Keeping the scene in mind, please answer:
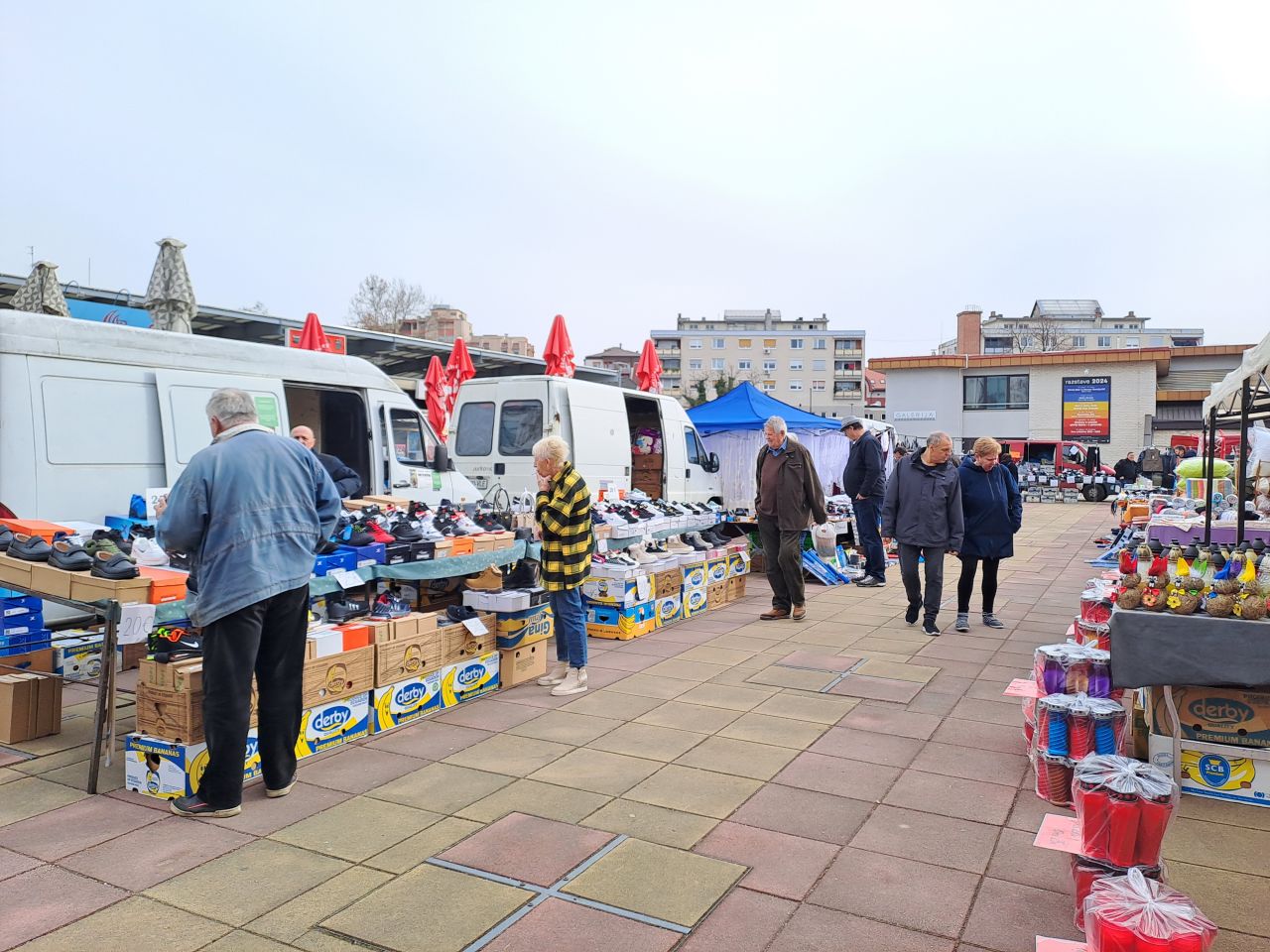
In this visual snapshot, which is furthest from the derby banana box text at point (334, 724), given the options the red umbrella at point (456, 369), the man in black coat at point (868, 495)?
the red umbrella at point (456, 369)

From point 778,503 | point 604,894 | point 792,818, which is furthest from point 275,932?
point 778,503

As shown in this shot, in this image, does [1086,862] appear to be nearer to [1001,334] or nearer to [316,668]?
[316,668]

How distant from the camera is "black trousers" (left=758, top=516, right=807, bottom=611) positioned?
8077mm

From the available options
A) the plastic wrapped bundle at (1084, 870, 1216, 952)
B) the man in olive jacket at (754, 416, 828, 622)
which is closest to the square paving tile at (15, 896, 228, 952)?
the plastic wrapped bundle at (1084, 870, 1216, 952)

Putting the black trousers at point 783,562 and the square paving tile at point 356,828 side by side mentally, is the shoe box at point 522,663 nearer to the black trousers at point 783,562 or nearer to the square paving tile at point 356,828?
the square paving tile at point 356,828

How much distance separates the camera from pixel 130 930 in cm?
280

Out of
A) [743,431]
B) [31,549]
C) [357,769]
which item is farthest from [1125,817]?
[743,431]

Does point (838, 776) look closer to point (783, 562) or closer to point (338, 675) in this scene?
point (338, 675)

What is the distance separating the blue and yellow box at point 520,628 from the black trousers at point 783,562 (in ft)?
9.37

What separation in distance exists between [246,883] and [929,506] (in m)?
5.92

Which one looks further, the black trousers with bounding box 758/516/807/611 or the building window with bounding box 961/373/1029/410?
the building window with bounding box 961/373/1029/410

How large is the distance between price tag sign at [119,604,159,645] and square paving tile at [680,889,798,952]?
2.68 m

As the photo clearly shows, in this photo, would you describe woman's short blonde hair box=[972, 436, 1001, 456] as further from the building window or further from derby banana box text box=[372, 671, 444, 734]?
the building window

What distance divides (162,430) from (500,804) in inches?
175
